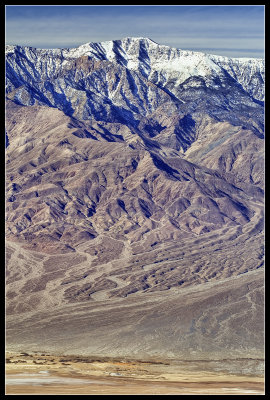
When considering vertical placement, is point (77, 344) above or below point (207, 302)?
below

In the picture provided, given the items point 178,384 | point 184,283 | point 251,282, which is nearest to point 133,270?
point 184,283

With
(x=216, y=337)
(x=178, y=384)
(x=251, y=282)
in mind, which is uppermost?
(x=251, y=282)

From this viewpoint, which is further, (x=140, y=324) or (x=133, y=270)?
(x=133, y=270)
